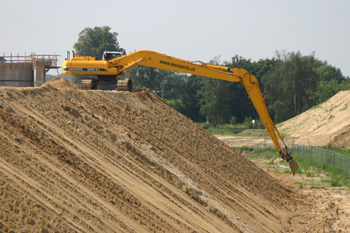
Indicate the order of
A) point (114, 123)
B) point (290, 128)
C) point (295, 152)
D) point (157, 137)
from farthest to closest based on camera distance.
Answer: point (290, 128) → point (295, 152) → point (157, 137) → point (114, 123)

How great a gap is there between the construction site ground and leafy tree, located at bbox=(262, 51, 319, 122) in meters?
42.0

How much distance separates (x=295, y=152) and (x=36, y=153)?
90.8ft

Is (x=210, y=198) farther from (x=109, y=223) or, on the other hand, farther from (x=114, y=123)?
(x=109, y=223)

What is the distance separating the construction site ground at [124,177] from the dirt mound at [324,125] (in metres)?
17.7

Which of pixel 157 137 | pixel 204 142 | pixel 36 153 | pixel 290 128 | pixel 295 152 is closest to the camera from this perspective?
pixel 36 153

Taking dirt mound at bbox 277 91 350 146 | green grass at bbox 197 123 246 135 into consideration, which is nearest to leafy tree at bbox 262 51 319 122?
green grass at bbox 197 123 246 135

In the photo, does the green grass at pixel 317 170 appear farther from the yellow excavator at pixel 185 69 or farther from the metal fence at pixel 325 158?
the yellow excavator at pixel 185 69

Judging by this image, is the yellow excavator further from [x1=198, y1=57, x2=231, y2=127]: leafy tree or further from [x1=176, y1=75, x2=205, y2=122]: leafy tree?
[x1=176, y1=75, x2=205, y2=122]: leafy tree

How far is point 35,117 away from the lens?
35.4 feet

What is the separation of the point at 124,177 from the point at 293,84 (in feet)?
179

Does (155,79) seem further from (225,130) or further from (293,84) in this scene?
(293,84)

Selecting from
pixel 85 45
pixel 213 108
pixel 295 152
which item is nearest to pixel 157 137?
pixel 295 152

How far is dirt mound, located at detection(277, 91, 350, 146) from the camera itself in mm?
36859

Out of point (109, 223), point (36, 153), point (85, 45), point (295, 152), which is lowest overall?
point (295, 152)
